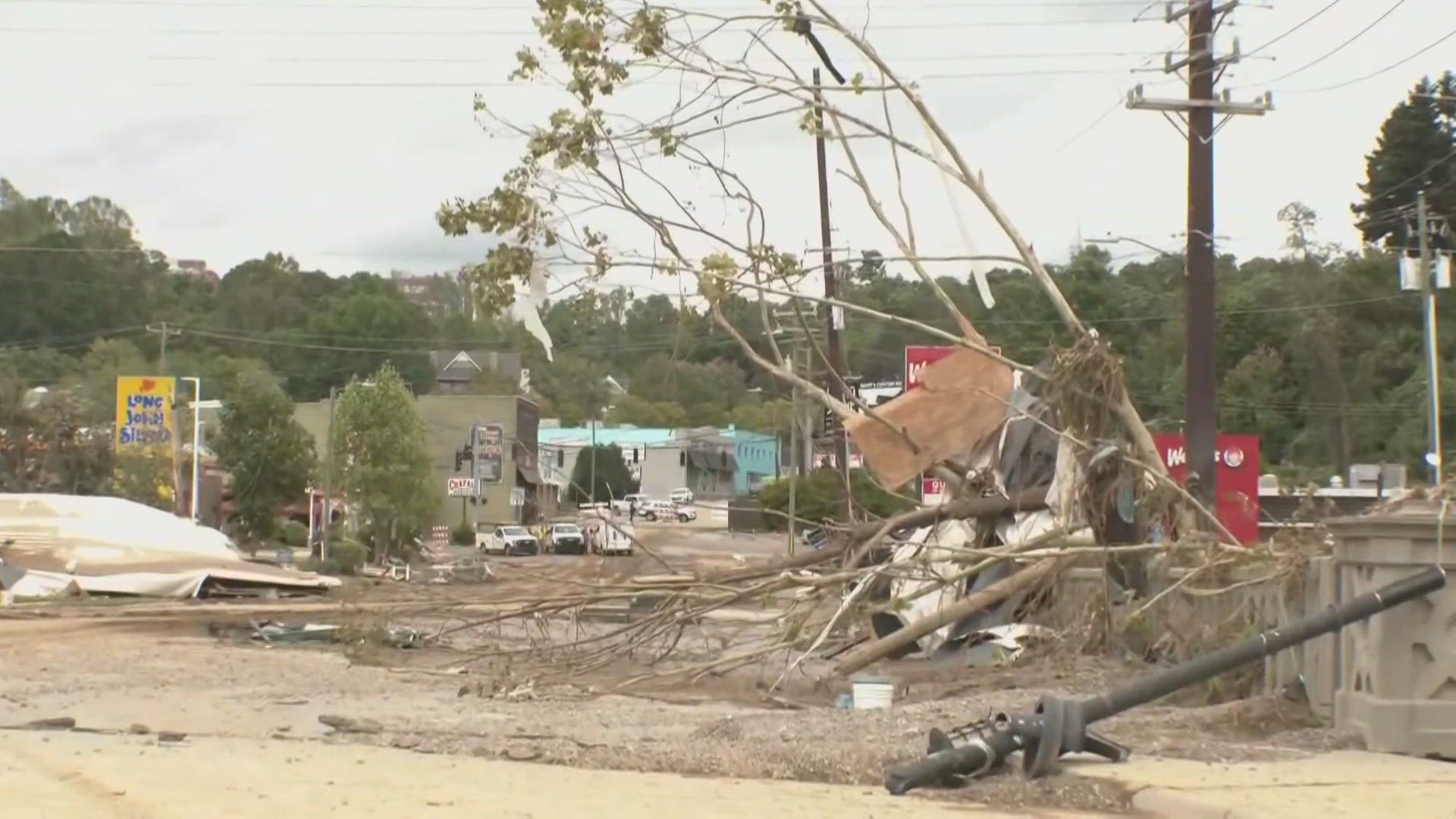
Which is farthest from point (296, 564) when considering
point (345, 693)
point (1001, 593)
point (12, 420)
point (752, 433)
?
point (752, 433)

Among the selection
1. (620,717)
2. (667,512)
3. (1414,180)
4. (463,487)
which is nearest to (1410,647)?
(620,717)

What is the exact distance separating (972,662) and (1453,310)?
4944 centimetres

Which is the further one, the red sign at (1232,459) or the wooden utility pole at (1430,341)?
the wooden utility pole at (1430,341)

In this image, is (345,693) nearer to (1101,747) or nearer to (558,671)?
(558,671)

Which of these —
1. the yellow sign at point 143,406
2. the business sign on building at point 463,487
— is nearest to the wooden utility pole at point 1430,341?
the yellow sign at point 143,406

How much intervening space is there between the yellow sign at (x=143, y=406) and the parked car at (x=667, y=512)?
50.5 feet

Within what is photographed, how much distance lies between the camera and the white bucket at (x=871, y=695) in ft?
44.1

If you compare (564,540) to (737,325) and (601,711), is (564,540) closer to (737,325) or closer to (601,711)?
(737,325)

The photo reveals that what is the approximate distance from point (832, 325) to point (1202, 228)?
33.3 ft

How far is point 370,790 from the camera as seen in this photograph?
910cm

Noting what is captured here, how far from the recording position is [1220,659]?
34.2 feet

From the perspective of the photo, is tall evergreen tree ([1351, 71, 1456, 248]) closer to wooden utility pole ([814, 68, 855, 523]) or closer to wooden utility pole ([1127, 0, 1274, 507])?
wooden utility pole ([814, 68, 855, 523])

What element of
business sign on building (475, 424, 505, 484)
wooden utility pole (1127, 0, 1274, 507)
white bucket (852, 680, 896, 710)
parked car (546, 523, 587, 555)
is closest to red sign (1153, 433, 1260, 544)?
wooden utility pole (1127, 0, 1274, 507)

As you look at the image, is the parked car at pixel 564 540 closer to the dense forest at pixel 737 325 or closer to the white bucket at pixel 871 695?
the dense forest at pixel 737 325
